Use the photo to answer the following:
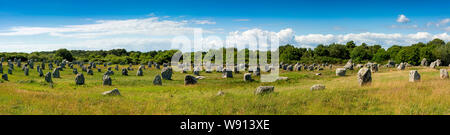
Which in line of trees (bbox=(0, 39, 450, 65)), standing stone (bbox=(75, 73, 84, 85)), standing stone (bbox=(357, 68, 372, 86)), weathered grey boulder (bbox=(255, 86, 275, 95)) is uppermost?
line of trees (bbox=(0, 39, 450, 65))

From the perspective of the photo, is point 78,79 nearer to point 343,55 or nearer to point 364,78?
point 364,78

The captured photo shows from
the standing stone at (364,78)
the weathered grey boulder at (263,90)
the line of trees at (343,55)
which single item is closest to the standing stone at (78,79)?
the weathered grey boulder at (263,90)

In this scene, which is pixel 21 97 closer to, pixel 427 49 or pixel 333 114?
pixel 333 114

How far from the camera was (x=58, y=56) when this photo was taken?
98.7 m

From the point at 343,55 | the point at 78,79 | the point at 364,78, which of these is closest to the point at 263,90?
the point at 364,78

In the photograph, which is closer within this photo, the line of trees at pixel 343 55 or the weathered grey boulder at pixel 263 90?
the weathered grey boulder at pixel 263 90

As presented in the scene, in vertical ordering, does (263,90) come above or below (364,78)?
below

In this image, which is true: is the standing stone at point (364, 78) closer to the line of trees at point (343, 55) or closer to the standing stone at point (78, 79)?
the standing stone at point (78, 79)

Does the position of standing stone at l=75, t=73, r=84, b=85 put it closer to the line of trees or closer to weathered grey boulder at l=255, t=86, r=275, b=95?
weathered grey boulder at l=255, t=86, r=275, b=95

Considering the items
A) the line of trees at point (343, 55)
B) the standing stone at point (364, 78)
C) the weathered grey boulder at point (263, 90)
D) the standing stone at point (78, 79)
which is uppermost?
the line of trees at point (343, 55)

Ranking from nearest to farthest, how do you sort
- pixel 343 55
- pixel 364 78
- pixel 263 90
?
pixel 263 90, pixel 364 78, pixel 343 55

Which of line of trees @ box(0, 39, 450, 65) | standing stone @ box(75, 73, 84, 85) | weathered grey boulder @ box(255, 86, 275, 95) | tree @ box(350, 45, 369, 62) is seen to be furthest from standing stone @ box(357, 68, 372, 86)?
tree @ box(350, 45, 369, 62)

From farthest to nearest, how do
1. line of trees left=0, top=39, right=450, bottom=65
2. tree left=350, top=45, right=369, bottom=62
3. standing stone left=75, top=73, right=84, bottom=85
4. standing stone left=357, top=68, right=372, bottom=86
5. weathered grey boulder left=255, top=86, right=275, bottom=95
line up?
tree left=350, top=45, right=369, bottom=62 → line of trees left=0, top=39, right=450, bottom=65 → standing stone left=75, top=73, right=84, bottom=85 → standing stone left=357, top=68, right=372, bottom=86 → weathered grey boulder left=255, top=86, right=275, bottom=95
